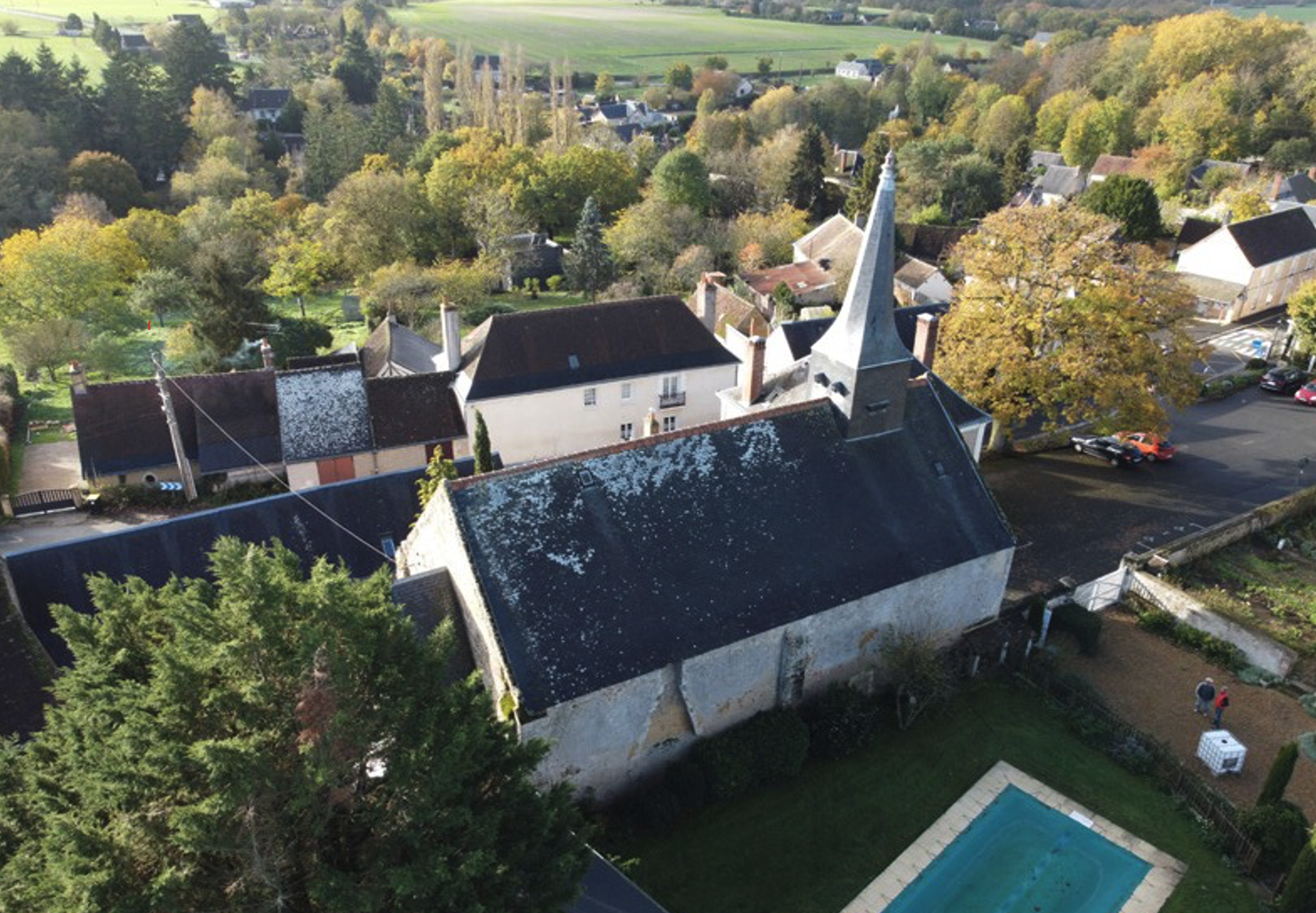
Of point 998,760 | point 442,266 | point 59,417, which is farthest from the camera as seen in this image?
point 442,266

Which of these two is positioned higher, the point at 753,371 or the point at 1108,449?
the point at 753,371

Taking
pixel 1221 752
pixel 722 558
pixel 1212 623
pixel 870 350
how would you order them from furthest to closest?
pixel 1212 623 < pixel 870 350 < pixel 1221 752 < pixel 722 558

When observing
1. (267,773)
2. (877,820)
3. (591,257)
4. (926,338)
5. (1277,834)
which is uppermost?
(267,773)

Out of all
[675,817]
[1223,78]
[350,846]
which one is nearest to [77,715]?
[350,846]

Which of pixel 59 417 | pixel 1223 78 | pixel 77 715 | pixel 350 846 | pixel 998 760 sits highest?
pixel 1223 78

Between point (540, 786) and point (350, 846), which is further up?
point (350, 846)

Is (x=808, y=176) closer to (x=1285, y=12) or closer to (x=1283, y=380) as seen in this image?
(x=1283, y=380)

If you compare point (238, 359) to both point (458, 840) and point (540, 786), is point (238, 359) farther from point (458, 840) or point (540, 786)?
point (458, 840)

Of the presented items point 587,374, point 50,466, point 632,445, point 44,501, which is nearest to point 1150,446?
point 587,374

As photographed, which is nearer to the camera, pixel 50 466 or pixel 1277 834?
pixel 1277 834
